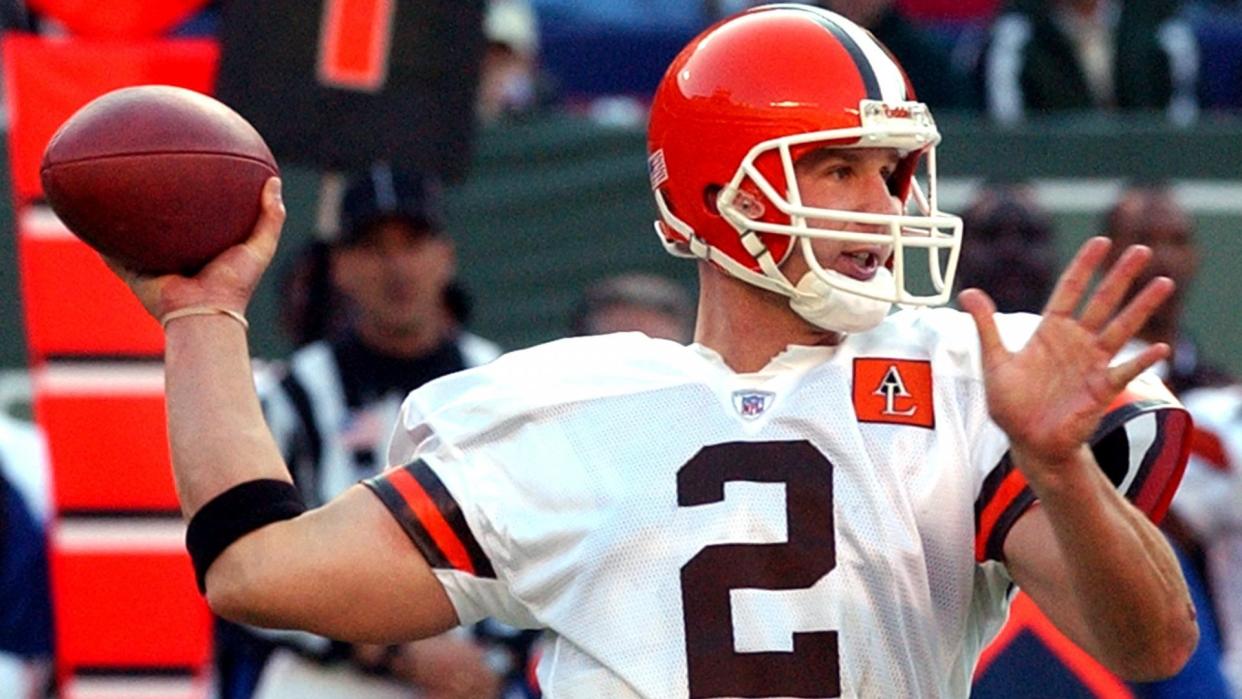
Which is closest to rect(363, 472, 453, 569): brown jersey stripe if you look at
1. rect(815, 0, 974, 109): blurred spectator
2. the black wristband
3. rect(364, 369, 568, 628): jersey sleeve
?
rect(364, 369, 568, 628): jersey sleeve

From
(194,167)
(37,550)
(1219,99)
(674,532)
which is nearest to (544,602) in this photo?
(674,532)

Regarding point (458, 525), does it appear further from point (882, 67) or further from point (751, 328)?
point (882, 67)

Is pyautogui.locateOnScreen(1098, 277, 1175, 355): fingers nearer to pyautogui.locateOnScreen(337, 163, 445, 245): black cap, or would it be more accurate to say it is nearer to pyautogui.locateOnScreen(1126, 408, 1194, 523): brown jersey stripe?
pyautogui.locateOnScreen(1126, 408, 1194, 523): brown jersey stripe

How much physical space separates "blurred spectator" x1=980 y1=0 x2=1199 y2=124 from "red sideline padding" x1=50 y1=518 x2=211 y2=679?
10.7ft

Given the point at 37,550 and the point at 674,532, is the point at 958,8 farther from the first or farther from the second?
the point at 674,532

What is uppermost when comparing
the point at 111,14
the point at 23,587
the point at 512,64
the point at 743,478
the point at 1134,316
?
the point at 1134,316

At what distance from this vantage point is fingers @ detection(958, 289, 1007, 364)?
2.61 meters

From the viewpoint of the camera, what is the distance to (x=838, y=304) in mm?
2916

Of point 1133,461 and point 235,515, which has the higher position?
point 1133,461

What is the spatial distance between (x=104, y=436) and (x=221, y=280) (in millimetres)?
2501

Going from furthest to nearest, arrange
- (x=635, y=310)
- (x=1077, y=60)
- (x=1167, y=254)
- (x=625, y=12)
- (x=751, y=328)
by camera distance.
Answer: (x=625, y=12), (x=1077, y=60), (x=1167, y=254), (x=635, y=310), (x=751, y=328)

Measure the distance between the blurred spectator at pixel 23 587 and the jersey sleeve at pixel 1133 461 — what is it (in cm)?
305

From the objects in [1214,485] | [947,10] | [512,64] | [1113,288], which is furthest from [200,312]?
[947,10]

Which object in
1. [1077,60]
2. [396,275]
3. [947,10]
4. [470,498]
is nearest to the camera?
[470,498]
